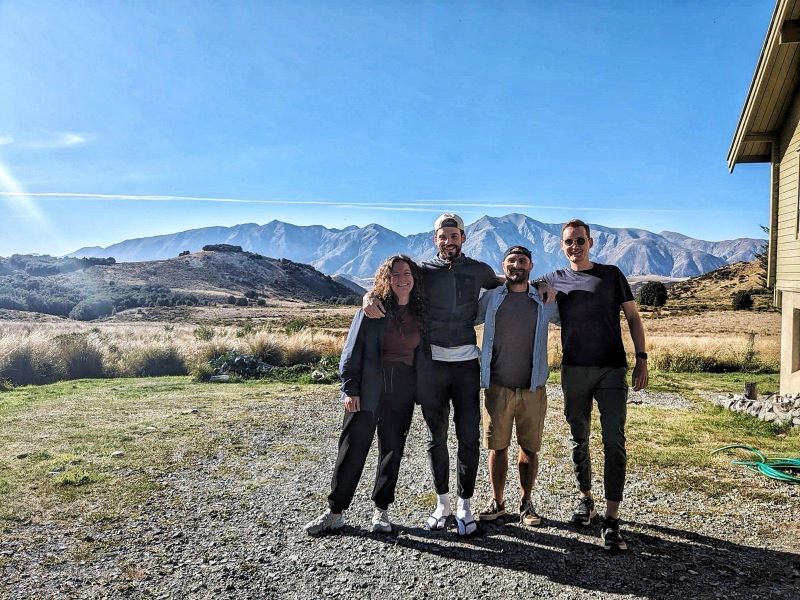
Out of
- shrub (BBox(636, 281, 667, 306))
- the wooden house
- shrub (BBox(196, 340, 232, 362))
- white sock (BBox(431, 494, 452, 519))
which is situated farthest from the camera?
shrub (BBox(636, 281, 667, 306))

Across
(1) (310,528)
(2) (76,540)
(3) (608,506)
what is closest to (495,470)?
(3) (608,506)

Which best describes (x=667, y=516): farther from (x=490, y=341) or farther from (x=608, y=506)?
(x=490, y=341)

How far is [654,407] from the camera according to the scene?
10906mm

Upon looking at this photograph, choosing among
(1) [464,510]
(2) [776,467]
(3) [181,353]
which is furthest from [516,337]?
(3) [181,353]

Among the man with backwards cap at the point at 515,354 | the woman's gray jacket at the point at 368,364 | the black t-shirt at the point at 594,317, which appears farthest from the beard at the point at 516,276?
the woman's gray jacket at the point at 368,364

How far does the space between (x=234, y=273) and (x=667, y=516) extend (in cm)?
12916

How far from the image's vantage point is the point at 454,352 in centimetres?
471

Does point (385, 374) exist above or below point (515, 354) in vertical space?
below

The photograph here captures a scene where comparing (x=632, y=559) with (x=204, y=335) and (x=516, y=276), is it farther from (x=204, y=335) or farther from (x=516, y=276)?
(x=204, y=335)

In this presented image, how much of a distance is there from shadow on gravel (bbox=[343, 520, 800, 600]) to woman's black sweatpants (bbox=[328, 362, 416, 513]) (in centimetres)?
36

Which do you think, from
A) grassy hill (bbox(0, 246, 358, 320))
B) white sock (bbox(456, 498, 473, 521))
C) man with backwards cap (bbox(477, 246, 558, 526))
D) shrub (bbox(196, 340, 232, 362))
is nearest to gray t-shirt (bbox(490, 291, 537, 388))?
man with backwards cap (bbox(477, 246, 558, 526))

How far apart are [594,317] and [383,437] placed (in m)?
2.00

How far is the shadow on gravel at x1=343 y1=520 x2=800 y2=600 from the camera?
3.98 m

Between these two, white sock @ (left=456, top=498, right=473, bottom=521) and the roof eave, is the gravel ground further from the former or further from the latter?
the roof eave
